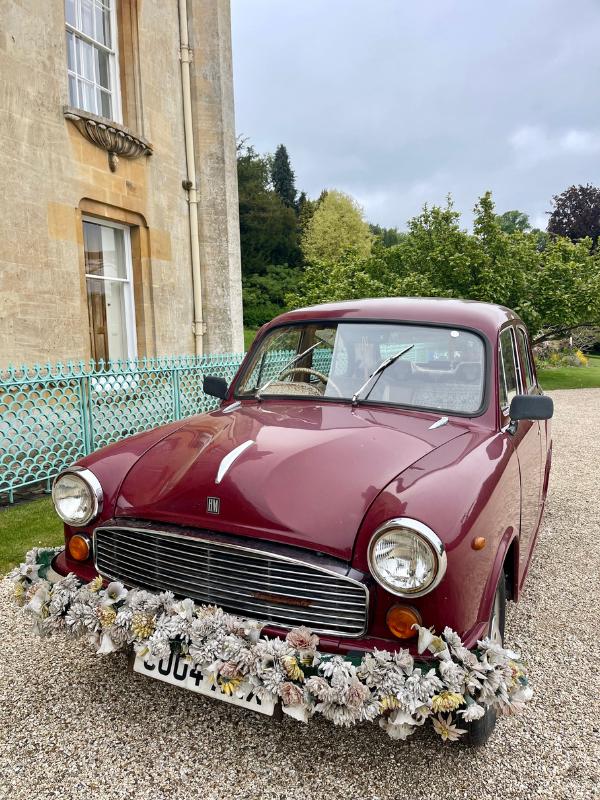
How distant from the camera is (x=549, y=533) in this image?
16.8 ft

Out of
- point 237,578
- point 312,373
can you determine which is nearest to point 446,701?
point 237,578

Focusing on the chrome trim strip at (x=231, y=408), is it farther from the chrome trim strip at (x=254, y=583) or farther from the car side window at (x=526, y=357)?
the car side window at (x=526, y=357)

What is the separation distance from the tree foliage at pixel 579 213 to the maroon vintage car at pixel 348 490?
38.2 m

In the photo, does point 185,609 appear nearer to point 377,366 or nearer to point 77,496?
point 77,496

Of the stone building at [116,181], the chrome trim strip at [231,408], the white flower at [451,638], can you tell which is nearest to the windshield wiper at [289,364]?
the chrome trim strip at [231,408]

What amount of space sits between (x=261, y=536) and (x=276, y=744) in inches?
38.1

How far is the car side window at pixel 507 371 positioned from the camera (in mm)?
3188

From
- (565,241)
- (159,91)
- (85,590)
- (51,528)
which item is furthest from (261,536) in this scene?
(565,241)

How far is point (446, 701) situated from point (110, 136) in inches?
370

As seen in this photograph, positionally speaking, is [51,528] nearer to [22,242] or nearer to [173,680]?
[173,680]

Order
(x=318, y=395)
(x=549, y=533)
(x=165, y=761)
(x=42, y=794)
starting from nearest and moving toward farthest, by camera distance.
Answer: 1. (x=42, y=794)
2. (x=165, y=761)
3. (x=318, y=395)
4. (x=549, y=533)

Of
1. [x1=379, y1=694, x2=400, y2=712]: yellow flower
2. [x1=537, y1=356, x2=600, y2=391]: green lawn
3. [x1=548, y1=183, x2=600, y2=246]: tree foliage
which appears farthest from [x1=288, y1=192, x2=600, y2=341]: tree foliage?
[x1=548, y1=183, x2=600, y2=246]: tree foliage

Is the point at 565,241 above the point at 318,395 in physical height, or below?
above

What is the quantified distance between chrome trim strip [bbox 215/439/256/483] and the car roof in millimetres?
1271
